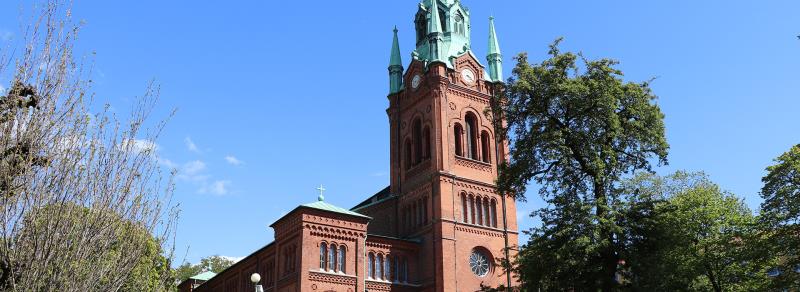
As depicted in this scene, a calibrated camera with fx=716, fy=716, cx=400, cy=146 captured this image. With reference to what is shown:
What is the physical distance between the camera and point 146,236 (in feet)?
44.2

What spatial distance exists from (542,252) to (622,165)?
5.24 metres

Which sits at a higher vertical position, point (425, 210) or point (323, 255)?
point (425, 210)

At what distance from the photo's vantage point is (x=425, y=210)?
49438 mm

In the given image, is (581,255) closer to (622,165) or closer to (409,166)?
(622,165)

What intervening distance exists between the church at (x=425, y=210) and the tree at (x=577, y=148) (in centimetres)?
1164

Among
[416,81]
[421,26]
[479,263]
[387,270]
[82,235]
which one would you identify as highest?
[421,26]

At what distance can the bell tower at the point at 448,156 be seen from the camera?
47469 millimetres

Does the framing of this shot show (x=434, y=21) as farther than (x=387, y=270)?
Yes

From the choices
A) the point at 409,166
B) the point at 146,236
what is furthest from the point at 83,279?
the point at 409,166

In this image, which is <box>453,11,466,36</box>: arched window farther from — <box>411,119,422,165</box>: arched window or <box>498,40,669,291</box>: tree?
<box>498,40,669,291</box>: tree

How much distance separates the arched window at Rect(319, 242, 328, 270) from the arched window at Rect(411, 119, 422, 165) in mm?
11463

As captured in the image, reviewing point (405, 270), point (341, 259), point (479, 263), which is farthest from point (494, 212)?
point (341, 259)

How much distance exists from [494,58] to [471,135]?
7520mm

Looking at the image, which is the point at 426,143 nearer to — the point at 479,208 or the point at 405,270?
the point at 479,208
